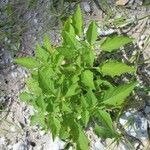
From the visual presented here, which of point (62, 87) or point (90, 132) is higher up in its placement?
point (62, 87)

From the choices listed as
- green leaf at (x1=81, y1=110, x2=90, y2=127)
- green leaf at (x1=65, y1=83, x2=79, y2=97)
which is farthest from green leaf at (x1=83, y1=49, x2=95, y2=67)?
green leaf at (x1=81, y1=110, x2=90, y2=127)

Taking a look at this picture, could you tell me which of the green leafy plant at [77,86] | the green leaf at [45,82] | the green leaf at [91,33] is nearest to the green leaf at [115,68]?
the green leafy plant at [77,86]

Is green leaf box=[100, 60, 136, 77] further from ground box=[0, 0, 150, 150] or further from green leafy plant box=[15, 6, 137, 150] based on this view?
Answer: ground box=[0, 0, 150, 150]

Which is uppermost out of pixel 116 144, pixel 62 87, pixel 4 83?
pixel 62 87

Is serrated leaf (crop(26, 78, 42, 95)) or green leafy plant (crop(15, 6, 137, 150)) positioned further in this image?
serrated leaf (crop(26, 78, 42, 95))

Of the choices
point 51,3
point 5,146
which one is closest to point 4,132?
point 5,146

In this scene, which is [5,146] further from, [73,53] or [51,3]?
[51,3]

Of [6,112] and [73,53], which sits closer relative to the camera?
[73,53]
